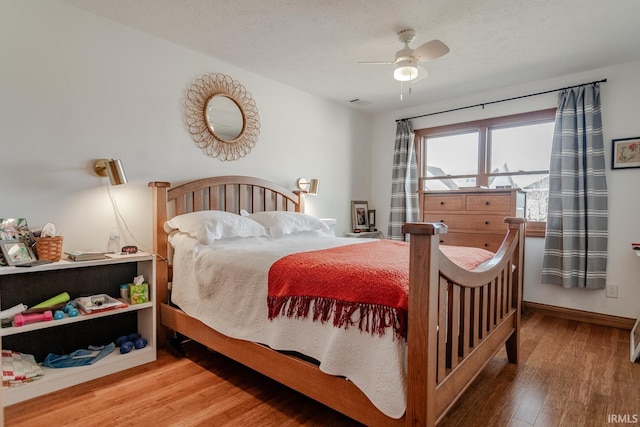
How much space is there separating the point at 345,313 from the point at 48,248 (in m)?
1.78

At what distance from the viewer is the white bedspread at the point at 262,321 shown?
125 centimetres

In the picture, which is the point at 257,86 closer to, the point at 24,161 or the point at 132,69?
the point at 132,69

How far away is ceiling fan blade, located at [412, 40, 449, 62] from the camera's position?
2174mm

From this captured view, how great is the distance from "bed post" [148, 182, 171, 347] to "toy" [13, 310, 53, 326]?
2.23 ft

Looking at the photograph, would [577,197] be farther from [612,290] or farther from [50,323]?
[50,323]

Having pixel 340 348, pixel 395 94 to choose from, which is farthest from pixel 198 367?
pixel 395 94

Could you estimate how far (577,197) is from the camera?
10.4 feet

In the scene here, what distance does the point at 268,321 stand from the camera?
172 cm

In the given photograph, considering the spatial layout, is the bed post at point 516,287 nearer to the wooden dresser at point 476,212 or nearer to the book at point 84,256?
the wooden dresser at point 476,212

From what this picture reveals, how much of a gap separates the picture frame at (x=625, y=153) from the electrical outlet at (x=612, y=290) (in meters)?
1.09

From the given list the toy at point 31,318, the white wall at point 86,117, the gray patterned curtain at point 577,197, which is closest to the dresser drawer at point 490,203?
the gray patterned curtain at point 577,197

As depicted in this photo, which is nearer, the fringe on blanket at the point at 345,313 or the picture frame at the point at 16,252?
the fringe on blanket at the point at 345,313

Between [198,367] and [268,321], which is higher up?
[268,321]

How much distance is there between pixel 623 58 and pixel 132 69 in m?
4.12
